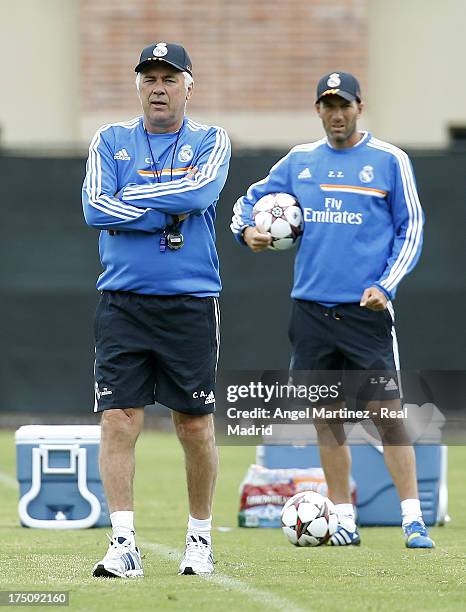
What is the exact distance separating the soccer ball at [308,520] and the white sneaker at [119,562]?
61.2 inches

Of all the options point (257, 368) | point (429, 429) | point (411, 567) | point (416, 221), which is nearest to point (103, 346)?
point (411, 567)

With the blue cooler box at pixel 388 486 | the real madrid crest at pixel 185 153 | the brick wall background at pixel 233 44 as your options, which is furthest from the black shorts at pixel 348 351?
the brick wall background at pixel 233 44

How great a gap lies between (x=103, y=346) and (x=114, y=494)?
2.10ft

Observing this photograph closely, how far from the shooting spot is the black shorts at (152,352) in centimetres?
664

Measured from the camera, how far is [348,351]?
8148mm

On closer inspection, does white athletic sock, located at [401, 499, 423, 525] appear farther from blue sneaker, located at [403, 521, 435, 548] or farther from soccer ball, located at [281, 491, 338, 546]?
soccer ball, located at [281, 491, 338, 546]

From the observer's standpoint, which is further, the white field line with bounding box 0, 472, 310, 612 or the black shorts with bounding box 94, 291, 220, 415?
the black shorts with bounding box 94, 291, 220, 415

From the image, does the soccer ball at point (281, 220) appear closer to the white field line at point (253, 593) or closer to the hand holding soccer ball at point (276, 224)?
the hand holding soccer ball at point (276, 224)

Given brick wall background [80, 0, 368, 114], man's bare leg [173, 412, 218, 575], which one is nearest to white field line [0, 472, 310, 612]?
man's bare leg [173, 412, 218, 575]

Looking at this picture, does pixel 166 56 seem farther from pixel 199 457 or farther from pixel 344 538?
pixel 344 538

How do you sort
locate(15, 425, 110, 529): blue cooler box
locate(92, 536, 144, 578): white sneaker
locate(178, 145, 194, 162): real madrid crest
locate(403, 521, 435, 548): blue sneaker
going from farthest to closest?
locate(15, 425, 110, 529): blue cooler box < locate(403, 521, 435, 548): blue sneaker < locate(178, 145, 194, 162): real madrid crest < locate(92, 536, 144, 578): white sneaker

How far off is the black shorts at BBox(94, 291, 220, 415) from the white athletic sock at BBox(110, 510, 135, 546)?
45 cm

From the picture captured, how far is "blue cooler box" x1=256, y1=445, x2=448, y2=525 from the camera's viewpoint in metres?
9.16

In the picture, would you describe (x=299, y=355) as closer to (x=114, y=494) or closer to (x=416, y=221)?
(x=416, y=221)
